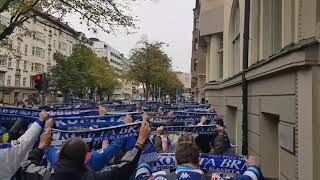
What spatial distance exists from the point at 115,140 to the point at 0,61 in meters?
70.3

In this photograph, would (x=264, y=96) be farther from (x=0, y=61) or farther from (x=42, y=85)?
(x=0, y=61)

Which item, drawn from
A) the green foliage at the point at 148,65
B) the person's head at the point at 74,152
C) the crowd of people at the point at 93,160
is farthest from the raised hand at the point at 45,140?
the green foliage at the point at 148,65

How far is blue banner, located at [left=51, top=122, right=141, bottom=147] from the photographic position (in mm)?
6105

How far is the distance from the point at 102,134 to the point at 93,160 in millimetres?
921

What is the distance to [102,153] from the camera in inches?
215

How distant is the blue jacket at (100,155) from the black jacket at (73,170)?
255 millimetres

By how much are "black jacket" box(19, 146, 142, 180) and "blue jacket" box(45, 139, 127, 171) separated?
0.25m

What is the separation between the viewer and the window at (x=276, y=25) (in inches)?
348

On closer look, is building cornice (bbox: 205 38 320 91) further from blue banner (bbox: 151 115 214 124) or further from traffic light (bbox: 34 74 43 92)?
traffic light (bbox: 34 74 43 92)

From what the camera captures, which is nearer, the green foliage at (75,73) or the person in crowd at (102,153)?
the person in crowd at (102,153)

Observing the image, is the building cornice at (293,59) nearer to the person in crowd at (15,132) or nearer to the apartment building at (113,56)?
the person in crowd at (15,132)

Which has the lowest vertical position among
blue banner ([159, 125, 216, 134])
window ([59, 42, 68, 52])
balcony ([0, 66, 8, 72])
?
blue banner ([159, 125, 216, 134])

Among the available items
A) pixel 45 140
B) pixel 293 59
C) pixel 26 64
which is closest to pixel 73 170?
pixel 45 140

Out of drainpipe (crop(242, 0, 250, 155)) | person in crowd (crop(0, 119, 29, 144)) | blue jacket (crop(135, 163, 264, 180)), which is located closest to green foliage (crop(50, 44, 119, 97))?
drainpipe (crop(242, 0, 250, 155))
